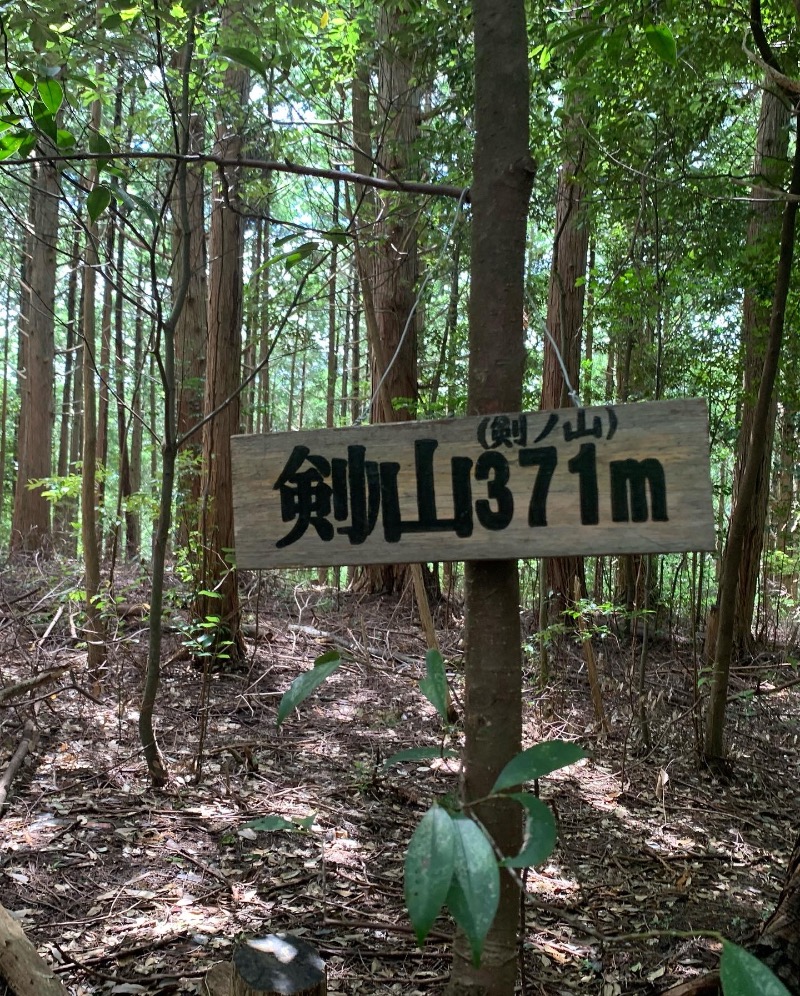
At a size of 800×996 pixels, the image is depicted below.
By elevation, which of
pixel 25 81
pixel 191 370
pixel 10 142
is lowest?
pixel 10 142

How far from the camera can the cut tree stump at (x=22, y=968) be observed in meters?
1.81

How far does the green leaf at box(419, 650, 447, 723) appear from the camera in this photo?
4.06 ft

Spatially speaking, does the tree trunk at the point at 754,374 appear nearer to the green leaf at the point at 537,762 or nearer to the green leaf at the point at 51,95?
the green leaf at the point at 51,95

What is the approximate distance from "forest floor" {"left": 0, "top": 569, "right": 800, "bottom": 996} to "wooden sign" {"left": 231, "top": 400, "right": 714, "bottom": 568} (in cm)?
71

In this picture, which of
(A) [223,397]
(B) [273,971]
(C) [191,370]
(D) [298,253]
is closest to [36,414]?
(C) [191,370]

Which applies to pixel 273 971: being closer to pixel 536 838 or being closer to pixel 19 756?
pixel 536 838

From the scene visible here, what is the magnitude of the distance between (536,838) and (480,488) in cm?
67

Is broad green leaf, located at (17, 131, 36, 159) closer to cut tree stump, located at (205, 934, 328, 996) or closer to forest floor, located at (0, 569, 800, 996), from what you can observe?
forest floor, located at (0, 569, 800, 996)

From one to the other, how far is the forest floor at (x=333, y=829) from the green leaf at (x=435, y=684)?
2.13 feet

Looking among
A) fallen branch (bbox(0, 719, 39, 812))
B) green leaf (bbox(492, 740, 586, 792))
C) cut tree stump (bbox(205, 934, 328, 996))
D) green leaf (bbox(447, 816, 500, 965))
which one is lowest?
fallen branch (bbox(0, 719, 39, 812))

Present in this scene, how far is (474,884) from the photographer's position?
2.96ft

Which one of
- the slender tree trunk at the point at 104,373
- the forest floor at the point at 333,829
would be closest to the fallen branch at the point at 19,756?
the forest floor at the point at 333,829

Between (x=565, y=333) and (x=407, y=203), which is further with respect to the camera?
(x=565, y=333)

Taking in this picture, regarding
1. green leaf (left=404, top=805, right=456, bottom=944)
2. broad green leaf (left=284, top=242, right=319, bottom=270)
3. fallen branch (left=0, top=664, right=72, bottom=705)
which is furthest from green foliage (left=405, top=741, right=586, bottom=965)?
fallen branch (left=0, top=664, right=72, bottom=705)
